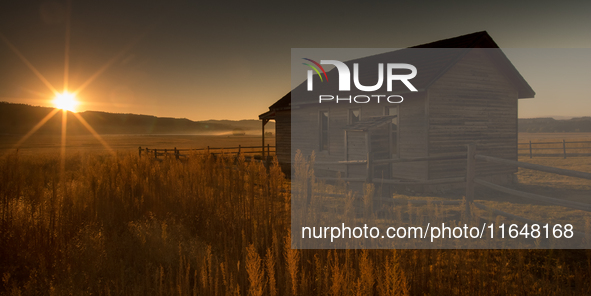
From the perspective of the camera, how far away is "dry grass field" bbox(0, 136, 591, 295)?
3396 mm

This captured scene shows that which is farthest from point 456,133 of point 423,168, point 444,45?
point 444,45

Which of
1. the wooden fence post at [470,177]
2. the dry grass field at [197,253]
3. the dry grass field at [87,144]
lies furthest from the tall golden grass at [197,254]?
the dry grass field at [87,144]

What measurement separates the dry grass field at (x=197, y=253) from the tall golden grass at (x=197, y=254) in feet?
0.06

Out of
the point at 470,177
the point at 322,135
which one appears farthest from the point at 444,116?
the point at 322,135

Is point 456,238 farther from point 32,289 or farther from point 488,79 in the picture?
point 488,79

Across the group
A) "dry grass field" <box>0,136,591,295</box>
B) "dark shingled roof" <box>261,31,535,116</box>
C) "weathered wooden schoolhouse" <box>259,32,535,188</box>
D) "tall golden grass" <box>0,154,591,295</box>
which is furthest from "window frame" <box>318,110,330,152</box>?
"tall golden grass" <box>0,154,591,295</box>

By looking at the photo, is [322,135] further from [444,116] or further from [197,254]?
[197,254]

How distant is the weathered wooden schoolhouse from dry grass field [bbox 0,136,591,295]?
242 inches

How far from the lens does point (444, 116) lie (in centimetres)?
1255

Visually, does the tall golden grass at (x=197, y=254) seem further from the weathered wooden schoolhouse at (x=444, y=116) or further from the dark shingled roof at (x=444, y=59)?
the dark shingled roof at (x=444, y=59)

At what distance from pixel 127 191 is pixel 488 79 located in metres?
14.3

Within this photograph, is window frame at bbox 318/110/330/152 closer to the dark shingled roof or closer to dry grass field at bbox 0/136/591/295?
the dark shingled roof

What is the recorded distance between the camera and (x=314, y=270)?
12.4 ft

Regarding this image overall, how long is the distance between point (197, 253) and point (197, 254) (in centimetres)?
4
